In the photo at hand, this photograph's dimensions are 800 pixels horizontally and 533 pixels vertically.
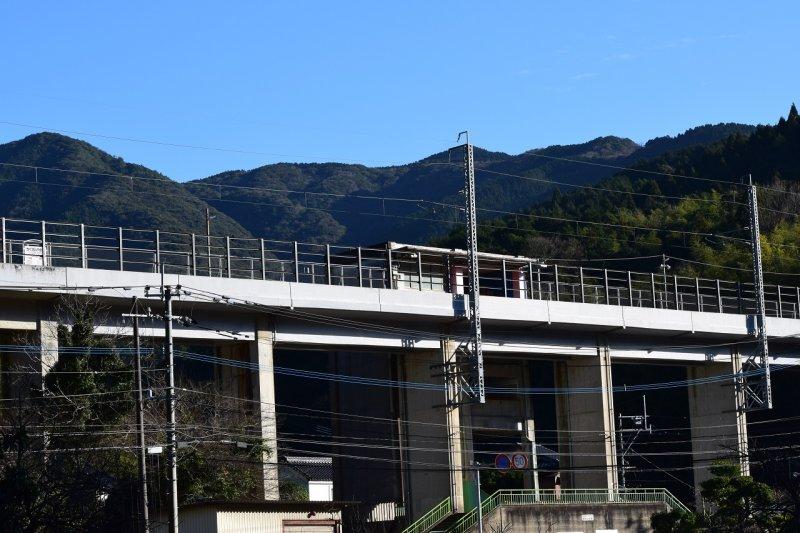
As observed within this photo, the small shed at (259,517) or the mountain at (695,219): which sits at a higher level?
the mountain at (695,219)

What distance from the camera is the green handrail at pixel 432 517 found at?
190ft

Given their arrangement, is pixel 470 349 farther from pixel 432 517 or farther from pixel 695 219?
pixel 695 219

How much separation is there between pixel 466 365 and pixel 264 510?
17126 millimetres

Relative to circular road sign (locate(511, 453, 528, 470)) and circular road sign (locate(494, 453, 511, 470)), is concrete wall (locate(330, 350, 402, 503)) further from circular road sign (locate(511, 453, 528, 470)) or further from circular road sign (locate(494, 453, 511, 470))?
circular road sign (locate(494, 453, 511, 470))

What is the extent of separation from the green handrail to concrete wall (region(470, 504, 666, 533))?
2784mm

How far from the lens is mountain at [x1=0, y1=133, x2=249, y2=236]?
162m

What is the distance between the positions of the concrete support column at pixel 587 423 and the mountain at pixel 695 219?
132 ft

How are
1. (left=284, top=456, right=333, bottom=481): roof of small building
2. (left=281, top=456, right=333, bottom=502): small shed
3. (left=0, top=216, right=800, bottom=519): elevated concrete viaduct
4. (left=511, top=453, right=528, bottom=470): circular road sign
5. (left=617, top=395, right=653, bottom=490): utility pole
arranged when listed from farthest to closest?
(left=284, top=456, right=333, bottom=481): roof of small building
(left=281, top=456, right=333, bottom=502): small shed
(left=617, top=395, right=653, bottom=490): utility pole
(left=511, top=453, right=528, bottom=470): circular road sign
(left=0, top=216, right=800, bottom=519): elevated concrete viaduct

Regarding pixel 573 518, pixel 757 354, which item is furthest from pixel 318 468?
pixel 757 354

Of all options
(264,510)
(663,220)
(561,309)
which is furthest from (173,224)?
(264,510)

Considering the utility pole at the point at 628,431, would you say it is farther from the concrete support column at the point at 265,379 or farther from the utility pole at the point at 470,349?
the concrete support column at the point at 265,379

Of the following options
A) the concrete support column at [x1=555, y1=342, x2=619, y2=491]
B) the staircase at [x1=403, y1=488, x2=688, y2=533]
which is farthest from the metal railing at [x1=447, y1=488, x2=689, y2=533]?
the concrete support column at [x1=555, y1=342, x2=619, y2=491]

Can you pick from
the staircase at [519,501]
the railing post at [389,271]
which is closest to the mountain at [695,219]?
the staircase at [519,501]

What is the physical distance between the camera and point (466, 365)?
198 feet
